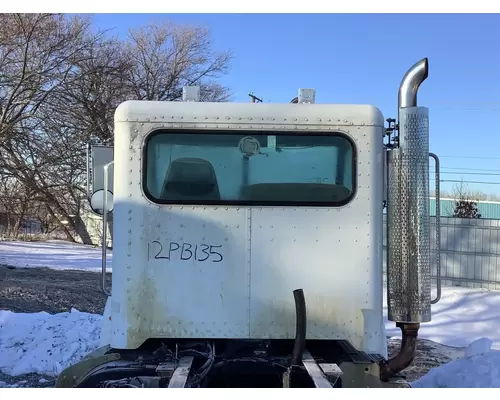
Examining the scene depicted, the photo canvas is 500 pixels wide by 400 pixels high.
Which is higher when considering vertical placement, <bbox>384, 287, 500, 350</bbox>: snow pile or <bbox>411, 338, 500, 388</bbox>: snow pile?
<bbox>411, 338, 500, 388</bbox>: snow pile

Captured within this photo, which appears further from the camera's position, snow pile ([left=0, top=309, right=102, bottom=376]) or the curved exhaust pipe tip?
snow pile ([left=0, top=309, right=102, bottom=376])

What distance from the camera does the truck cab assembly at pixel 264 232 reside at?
10.5ft

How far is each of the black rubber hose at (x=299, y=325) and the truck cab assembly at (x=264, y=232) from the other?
0.13ft

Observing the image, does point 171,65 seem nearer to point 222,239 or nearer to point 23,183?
point 23,183

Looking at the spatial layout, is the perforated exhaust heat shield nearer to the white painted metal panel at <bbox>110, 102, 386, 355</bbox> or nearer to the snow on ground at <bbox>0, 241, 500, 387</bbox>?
the white painted metal panel at <bbox>110, 102, 386, 355</bbox>

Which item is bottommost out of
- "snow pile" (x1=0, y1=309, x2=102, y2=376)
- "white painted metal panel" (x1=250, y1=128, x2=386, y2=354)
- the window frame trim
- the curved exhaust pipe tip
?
"snow pile" (x1=0, y1=309, x2=102, y2=376)

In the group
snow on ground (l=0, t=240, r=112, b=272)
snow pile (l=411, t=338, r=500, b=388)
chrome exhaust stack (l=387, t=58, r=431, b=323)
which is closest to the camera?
chrome exhaust stack (l=387, t=58, r=431, b=323)

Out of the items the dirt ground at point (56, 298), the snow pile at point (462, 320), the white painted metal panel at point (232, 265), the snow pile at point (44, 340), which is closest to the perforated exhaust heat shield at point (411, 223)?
Answer: the white painted metal panel at point (232, 265)

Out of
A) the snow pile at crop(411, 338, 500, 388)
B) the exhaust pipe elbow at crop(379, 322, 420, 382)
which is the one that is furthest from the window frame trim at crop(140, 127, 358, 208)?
the snow pile at crop(411, 338, 500, 388)

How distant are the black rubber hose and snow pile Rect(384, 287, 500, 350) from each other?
18.1 ft

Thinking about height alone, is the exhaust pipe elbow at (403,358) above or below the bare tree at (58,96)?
below

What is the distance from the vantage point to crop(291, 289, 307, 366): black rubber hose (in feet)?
9.95

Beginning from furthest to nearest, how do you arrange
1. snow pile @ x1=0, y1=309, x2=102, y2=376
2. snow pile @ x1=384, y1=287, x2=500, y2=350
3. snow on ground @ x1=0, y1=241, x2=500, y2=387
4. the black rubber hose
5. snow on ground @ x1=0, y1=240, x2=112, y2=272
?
snow on ground @ x1=0, y1=240, x2=112, y2=272 → snow pile @ x1=384, y1=287, x2=500, y2=350 → snow pile @ x1=0, y1=309, x2=102, y2=376 → snow on ground @ x1=0, y1=241, x2=500, y2=387 → the black rubber hose

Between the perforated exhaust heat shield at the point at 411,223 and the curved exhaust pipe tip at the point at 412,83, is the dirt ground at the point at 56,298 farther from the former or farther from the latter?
the curved exhaust pipe tip at the point at 412,83
